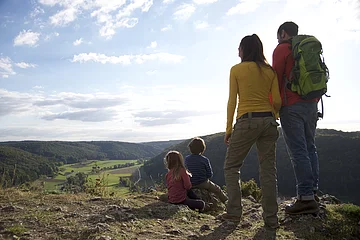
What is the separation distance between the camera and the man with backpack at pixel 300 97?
3607mm

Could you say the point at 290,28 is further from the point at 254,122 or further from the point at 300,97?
the point at 254,122

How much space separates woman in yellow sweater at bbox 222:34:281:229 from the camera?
3320 millimetres

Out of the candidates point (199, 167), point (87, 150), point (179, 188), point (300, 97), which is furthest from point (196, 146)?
point (87, 150)

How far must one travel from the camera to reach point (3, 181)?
18.3ft

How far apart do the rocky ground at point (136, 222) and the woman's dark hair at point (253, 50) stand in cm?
211

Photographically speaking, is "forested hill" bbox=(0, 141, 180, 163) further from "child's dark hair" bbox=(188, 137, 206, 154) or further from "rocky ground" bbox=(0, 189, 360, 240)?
"rocky ground" bbox=(0, 189, 360, 240)

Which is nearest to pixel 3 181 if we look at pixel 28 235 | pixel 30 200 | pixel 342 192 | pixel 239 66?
pixel 30 200

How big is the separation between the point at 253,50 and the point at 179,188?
271 cm

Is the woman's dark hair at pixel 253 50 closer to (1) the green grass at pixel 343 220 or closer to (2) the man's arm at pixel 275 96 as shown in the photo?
(2) the man's arm at pixel 275 96

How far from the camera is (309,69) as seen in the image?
3596 mm

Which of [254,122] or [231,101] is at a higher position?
[231,101]

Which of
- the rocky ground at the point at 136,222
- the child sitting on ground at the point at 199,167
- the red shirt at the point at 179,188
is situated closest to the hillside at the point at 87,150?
the child sitting on ground at the point at 199,167

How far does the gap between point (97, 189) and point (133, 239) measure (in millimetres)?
3187

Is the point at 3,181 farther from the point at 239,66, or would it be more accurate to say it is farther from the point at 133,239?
the point at 239,66
